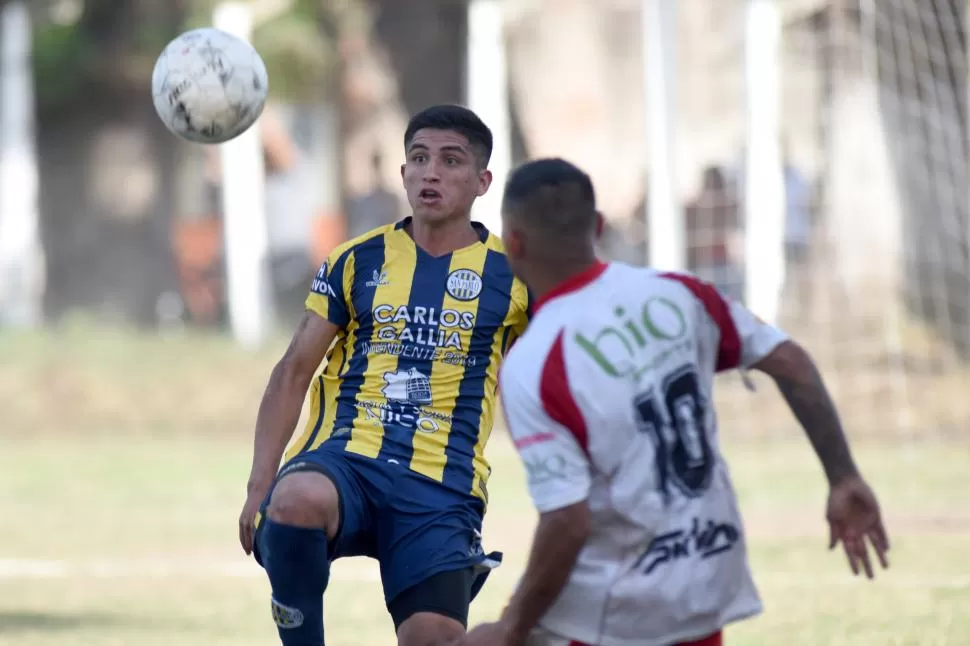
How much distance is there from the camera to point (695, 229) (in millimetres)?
19438

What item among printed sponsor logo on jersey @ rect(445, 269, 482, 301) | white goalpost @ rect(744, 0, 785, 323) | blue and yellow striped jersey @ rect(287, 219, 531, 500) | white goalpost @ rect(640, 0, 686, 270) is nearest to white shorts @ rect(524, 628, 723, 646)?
blue and yellow striped jersey @ rect(287, 219, 531, 500)

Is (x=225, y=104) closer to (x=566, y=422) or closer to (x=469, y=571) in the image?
(x=469, y=571)

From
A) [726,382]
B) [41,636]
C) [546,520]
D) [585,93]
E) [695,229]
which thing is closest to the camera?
[546,520]

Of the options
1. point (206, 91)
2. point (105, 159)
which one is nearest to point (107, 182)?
point (105, 159)

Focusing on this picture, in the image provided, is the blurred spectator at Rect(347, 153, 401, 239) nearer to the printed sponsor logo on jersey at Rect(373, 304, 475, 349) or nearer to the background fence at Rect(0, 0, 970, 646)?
the background fence at Rect(0, 0, 970, 646)

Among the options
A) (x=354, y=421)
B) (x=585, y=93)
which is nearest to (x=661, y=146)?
(x=585, y=93)

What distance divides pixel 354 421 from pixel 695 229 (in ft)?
46.7

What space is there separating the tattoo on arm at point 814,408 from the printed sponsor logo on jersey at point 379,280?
1.81 meters

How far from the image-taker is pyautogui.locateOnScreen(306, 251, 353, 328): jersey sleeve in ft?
18.4

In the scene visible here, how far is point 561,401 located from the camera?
386 cm

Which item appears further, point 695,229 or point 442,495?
point 695,229

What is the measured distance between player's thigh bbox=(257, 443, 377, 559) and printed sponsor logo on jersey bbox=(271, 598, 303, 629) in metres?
0.24

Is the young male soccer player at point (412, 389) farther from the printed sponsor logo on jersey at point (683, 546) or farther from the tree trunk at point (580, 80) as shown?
the tree trunk at point (580, 80)

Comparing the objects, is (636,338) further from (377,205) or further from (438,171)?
(377,205)
